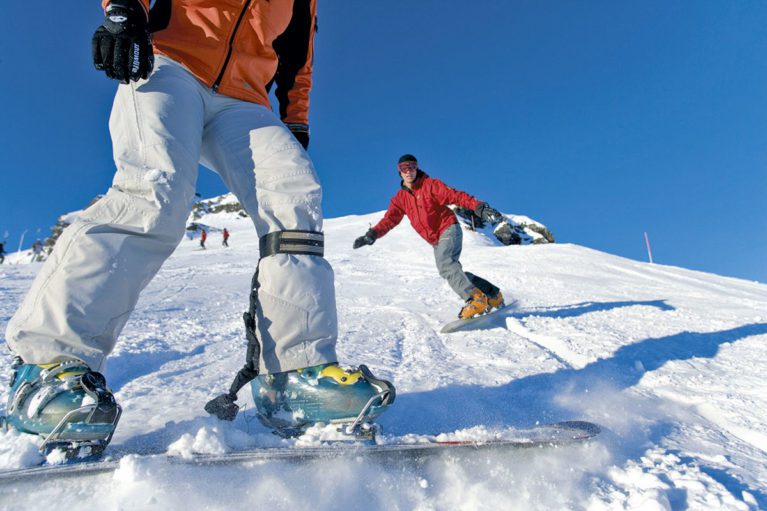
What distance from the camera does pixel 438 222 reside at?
477 cm

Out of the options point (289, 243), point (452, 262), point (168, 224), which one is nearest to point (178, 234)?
point (168, 224)

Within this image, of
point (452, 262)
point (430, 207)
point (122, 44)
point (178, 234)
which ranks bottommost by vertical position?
point (178, 234)

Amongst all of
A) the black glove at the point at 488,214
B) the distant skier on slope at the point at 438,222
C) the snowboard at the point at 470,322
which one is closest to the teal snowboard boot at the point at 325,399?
the snowboard at the point at 470,322

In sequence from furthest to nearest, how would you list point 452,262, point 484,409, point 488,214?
point 452,262
point 488,214
point 484,409

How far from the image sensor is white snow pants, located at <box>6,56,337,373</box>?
1104 mm

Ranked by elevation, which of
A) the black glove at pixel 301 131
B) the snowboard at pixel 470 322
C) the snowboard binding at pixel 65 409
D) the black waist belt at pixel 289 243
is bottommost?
the snowboard binding at pixel 65 409

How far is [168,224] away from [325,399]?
678 millimetres

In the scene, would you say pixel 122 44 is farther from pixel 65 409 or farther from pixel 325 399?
pixel 325 399

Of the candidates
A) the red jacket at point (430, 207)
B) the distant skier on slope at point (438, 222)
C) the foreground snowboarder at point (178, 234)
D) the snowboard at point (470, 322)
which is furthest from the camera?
the red jacket at point (430, 207)

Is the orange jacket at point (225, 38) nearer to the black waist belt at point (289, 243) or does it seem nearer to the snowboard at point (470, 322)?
the black waist belt at point (289, 243)

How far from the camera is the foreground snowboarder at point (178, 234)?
3.55 ft

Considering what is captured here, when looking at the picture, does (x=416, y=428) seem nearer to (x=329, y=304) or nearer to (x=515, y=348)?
(x=329, y=304)

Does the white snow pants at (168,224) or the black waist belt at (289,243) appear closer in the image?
the white snow pants at (168,224)

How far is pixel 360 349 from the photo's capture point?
104 inches
